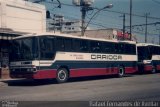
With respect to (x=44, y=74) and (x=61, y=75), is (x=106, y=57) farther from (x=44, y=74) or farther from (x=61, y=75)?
(x=44, y=74)

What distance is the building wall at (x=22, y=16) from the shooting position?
3250 cm

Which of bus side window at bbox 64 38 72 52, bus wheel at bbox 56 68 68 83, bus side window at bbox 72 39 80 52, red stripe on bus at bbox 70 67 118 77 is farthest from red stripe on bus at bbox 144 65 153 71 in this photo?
bus wheel at bbox 56 68 68 83

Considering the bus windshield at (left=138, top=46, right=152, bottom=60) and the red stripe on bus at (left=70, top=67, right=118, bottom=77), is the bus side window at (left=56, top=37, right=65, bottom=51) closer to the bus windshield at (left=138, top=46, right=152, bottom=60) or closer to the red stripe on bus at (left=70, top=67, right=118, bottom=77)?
the red stripe on bus at (left=70, top=67, right=118, bottom=77)

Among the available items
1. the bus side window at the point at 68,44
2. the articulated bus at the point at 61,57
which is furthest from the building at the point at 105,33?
the bus side window at the point at 68,44

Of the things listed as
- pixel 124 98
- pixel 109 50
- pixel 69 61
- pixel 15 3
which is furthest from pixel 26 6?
pixel 124 98

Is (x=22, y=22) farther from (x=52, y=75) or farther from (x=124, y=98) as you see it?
(x=124, y=98)

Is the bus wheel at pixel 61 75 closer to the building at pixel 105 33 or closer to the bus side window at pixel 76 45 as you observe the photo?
the bus side window at pixel 76 45

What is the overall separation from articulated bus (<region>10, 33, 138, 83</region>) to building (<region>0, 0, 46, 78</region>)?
761cm

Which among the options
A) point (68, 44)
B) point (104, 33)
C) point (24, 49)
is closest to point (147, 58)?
point (68, 44)

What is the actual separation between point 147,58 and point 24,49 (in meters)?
17.3

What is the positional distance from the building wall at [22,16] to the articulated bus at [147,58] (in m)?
11.5

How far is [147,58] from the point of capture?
33844mm

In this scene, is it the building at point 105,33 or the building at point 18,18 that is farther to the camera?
the building at point 105,33

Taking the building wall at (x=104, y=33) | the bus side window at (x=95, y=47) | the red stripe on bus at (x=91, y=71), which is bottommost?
the red stripe on bus at (x=91, y=71)
